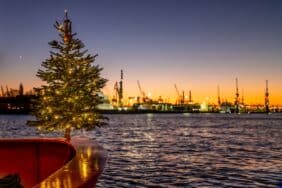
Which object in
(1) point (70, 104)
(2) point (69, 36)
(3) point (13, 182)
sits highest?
(2) point (69, 36)

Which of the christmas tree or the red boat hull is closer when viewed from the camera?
the red boat hull

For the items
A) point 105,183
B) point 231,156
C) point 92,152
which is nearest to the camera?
point 92,152

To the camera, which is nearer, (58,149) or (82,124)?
(58,149)

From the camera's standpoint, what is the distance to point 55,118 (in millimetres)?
17875

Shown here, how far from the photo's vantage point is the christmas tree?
1792 cm

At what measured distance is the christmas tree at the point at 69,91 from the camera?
17.9 m

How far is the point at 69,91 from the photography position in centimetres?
1794

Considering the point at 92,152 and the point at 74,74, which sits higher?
the point at 74,74

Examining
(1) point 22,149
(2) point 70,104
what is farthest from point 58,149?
(2) point 70,104

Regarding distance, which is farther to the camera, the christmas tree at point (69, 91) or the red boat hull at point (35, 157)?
the christmas tree at point (69, 91)

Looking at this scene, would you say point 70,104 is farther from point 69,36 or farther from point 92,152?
point 92,152

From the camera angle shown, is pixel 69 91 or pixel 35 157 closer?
pixel 35 157

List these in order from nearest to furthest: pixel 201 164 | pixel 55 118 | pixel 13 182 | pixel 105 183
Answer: pixel 13 182 → pixel 55 118 → pixel 105 183 → pixel 201 164

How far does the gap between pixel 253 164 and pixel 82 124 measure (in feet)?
46.1
